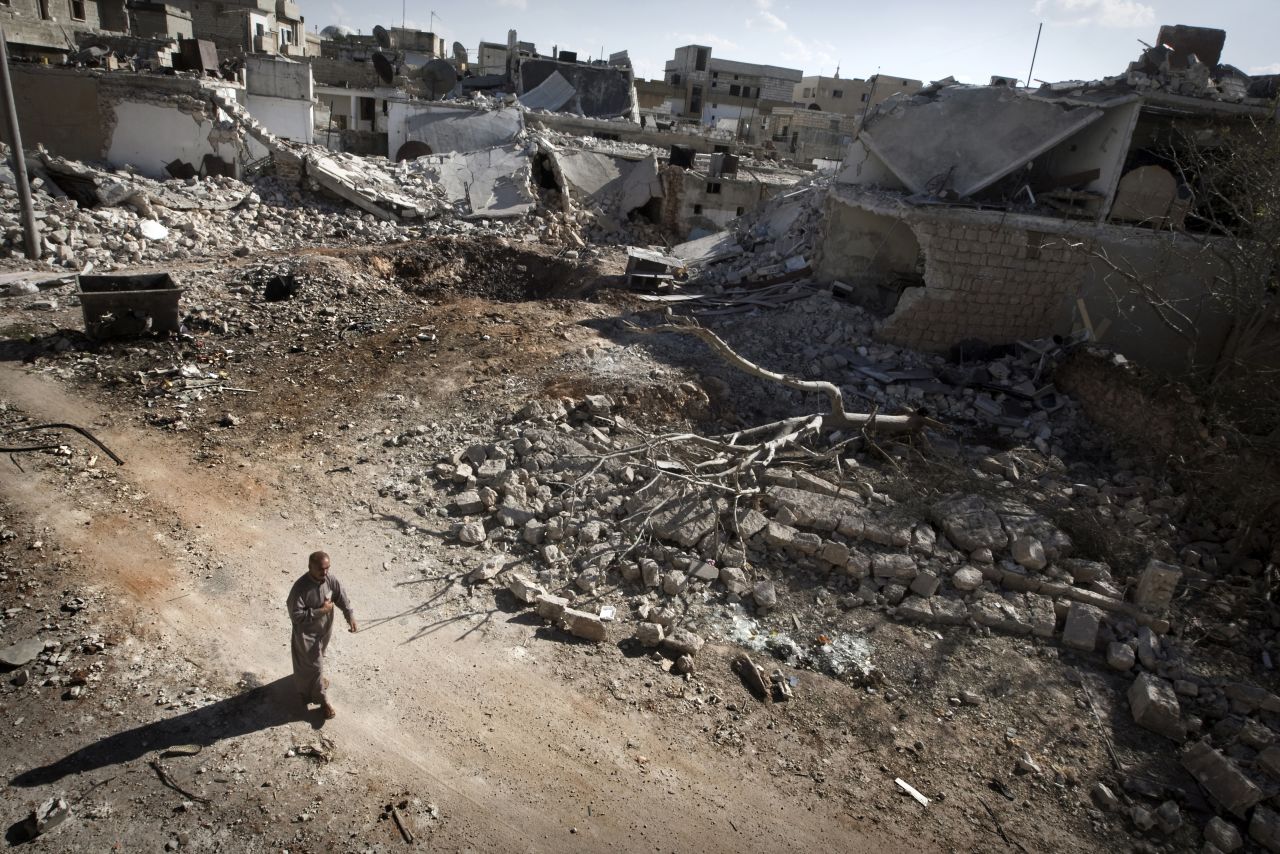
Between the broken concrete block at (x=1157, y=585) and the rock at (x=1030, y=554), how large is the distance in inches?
29.5

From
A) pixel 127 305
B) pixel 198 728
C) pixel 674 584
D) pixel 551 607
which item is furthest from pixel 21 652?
pixel 127 305

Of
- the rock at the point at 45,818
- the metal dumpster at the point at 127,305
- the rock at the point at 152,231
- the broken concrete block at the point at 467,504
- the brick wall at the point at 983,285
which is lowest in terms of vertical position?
the rock at the point at 45,818

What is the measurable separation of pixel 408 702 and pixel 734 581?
8.83 ft

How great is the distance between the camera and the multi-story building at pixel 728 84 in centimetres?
3841

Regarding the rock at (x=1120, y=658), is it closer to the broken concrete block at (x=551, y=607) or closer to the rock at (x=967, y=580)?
the rock at (x=967, y=580)

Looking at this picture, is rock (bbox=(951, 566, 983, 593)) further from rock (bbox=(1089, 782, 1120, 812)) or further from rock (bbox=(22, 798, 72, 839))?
rock (bbox=(22, 798, 72, 839))

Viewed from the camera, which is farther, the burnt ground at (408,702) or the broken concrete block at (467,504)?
the broken concrete block at (467,504)

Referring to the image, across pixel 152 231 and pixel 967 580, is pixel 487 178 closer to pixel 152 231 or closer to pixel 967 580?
pixel 152 231

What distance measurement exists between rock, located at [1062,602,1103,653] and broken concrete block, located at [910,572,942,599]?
101 cm

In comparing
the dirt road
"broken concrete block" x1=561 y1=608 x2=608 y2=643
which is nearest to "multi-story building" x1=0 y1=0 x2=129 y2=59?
the dirt road

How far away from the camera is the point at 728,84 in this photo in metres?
38.7

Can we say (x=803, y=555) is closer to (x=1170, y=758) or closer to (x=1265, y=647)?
(x=1170, y=758)

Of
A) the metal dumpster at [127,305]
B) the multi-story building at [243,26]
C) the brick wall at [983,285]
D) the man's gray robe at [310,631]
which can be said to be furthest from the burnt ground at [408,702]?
the multi-story building at [243,26]

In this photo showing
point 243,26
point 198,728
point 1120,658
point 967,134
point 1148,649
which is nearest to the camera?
point 198,728
